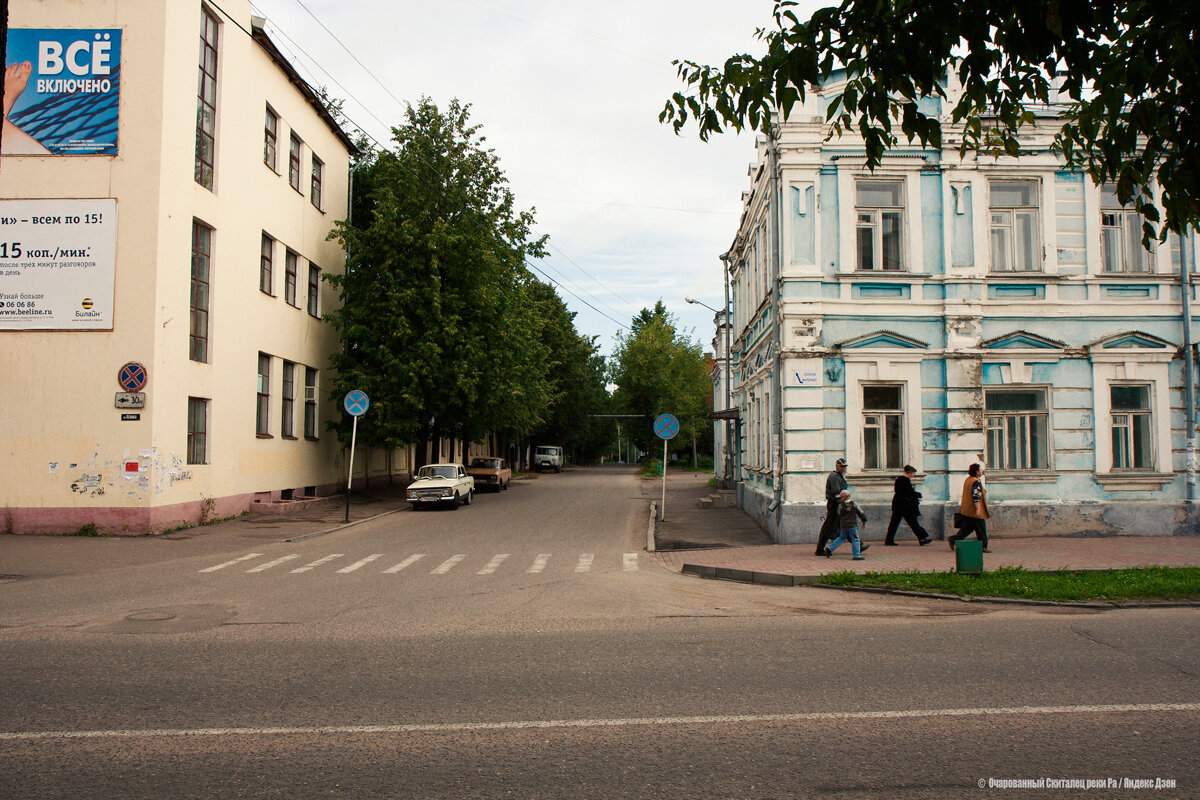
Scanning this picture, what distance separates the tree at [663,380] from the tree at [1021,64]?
61590 mm

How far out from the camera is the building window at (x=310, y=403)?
27.9m

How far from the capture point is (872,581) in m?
11.6

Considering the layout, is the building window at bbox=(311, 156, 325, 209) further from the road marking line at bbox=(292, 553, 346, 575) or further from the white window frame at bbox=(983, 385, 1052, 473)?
the white window frame at bbox=(983, 385, 1052, 473)

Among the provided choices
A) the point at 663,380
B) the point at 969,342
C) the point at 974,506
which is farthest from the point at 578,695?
the point at 663,380

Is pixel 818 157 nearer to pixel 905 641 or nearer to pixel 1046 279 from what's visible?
pixel 1046 279

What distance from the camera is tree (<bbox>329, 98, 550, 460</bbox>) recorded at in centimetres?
2816

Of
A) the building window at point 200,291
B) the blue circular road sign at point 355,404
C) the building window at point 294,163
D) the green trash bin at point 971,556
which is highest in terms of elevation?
the building window at point 294,163

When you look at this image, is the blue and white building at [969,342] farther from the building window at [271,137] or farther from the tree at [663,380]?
the tree at [663,380]

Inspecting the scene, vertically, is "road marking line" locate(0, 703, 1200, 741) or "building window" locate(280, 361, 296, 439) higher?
"building window" locate(280, 361, 296, 439)

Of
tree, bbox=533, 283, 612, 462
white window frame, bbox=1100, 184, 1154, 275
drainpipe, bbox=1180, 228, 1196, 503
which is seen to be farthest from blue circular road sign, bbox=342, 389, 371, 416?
tree, bbox=533, 283, 612, 462

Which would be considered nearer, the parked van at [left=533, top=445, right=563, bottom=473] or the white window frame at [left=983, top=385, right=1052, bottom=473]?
the white window frame at [left=983, top=385, right=1052, bottom=473]

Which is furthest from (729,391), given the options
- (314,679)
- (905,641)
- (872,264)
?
(314,679)

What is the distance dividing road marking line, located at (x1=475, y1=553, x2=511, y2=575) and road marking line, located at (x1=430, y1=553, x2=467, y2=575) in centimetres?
58

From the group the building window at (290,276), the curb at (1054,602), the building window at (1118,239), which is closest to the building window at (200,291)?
the building window at (290,276)
